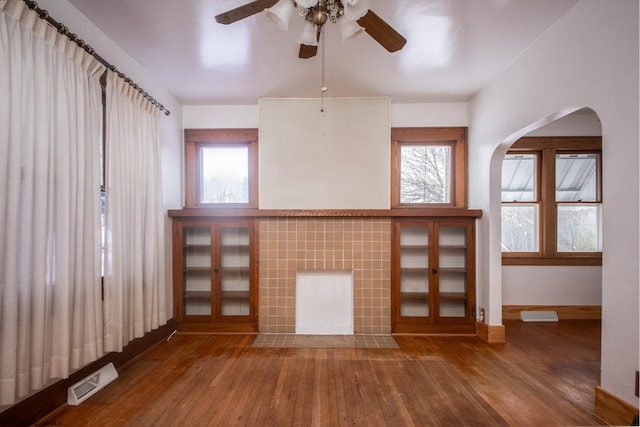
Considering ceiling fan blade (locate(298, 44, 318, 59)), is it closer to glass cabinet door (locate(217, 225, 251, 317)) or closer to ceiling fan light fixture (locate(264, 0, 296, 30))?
ceiling fan light fixture (locate(264, 0, 296, 30))

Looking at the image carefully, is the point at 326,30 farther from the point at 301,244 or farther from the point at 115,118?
the point at 301,244

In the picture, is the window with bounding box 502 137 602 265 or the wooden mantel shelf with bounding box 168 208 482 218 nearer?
the wooden mantel shelf with bounding box 168 208 482 218

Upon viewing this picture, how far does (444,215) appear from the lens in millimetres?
3156

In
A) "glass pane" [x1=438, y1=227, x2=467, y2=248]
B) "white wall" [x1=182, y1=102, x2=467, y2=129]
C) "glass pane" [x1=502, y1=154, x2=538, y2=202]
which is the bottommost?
"glass pane" [x1=438, y1=227, x2=467, y2=248]

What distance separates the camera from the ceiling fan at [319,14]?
4.31 feet

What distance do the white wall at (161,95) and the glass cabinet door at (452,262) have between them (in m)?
3.27

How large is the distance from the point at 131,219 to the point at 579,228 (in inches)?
213

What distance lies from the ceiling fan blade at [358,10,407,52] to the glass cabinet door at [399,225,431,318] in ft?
7.03

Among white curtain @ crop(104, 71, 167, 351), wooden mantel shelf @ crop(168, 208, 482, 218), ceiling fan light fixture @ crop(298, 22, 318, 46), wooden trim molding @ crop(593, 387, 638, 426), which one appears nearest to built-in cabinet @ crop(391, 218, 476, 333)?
wooden mantel shelf @ crop(168, 208, 482, 218)

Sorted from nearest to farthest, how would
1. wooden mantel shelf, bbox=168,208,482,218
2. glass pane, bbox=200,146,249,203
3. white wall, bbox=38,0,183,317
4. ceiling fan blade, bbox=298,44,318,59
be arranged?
1. ceiling fan blade, bbox=298,44,318,59
2. white wall, bbox=38,0,183,317
3. wooden mantel shelf, bbox=168,208,482,218
4. glass pane, bbox=200,146,249,203

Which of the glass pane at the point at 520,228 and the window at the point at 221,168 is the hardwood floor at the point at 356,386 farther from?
the window at the point at 221,168

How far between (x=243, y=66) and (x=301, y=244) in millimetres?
1988

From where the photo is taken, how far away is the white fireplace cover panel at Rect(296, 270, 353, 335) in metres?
3.28

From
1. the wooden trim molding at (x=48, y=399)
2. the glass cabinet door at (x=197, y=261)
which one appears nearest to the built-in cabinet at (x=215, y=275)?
the glass cabinet door at (x=197, y=261)
